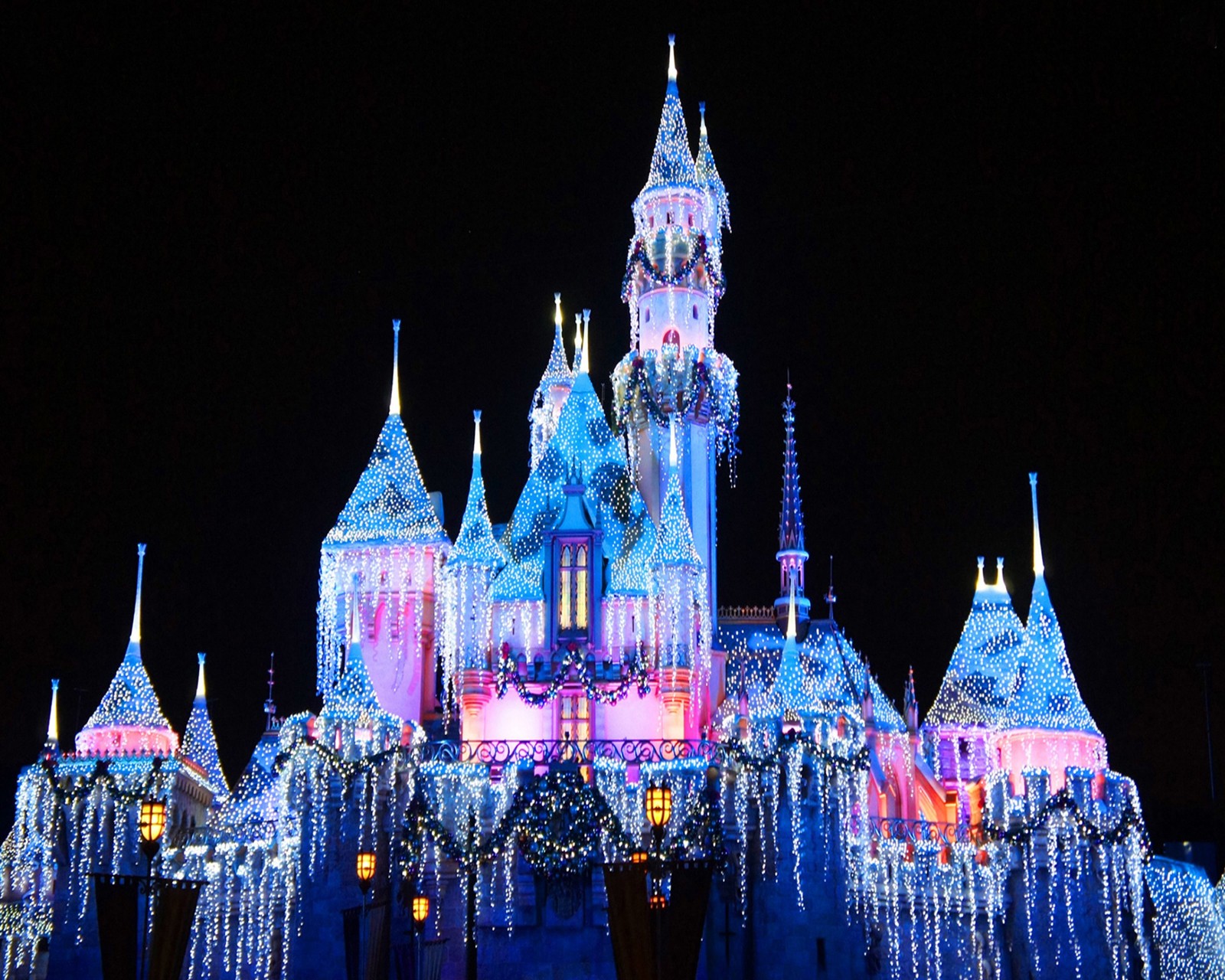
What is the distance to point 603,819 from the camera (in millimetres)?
32250

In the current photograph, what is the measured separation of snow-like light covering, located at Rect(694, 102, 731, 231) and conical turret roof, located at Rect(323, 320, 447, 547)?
10.3m

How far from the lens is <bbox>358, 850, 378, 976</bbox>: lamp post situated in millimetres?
27969

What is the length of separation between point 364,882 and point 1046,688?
1587cm

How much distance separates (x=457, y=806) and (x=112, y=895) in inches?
448

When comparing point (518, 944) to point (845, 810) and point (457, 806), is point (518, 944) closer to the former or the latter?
point (457, 806)

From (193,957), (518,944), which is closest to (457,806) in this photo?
(518,944)

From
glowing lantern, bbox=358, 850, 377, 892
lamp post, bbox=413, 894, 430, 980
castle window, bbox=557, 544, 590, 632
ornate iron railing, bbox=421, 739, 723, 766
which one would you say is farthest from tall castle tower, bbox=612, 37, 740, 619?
glowing lantern, bbox=358, 850, 377, 892

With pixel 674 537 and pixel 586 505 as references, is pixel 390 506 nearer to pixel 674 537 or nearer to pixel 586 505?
pixel 586 505

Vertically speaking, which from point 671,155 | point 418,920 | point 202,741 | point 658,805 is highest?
point 671,155

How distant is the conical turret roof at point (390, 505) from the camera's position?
40000 millimetres

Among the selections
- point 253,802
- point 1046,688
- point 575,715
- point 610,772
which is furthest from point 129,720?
point 1046,688

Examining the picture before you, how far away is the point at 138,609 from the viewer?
40938 mm

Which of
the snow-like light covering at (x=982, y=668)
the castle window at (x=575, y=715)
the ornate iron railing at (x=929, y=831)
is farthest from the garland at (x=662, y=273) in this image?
the ornate iron railing at (x=929, y=831)

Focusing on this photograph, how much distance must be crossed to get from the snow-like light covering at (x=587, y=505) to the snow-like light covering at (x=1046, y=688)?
8.60 m
